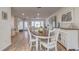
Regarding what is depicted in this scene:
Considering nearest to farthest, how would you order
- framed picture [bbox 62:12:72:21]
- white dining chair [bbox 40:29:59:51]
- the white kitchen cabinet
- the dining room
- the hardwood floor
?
1. the hardwood floor
2. white dining chair [bbox 40:29:59:51]
3. the dining room
4. the white kitchen cabinet
5. framed picture [bbox 62:12:72:21]

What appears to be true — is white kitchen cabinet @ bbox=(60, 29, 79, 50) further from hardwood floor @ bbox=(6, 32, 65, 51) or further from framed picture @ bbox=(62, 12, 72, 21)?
framed picture @ bbox=(62, 12, 72, 21)

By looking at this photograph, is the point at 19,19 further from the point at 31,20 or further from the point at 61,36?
the point at 61,36

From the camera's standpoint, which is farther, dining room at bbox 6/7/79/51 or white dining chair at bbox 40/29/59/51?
dining room at bbox 6/7/79/51

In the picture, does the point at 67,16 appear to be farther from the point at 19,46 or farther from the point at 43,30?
the point at 19,46

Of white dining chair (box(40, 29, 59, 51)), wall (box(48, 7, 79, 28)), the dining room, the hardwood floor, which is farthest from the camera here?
wall (box(48, 7, 79, 28))

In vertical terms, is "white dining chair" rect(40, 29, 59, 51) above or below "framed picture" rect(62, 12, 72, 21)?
below

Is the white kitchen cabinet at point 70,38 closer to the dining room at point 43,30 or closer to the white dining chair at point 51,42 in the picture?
the dining room at point 43,30

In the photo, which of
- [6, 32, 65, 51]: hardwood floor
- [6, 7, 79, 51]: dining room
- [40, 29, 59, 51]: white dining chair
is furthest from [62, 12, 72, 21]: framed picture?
[6, 32, 65, 51]: hardwood floor

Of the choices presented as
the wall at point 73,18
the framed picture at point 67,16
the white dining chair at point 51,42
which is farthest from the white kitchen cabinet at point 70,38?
the framed picture at point 67,16

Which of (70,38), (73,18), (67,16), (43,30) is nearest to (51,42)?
(70,38)
